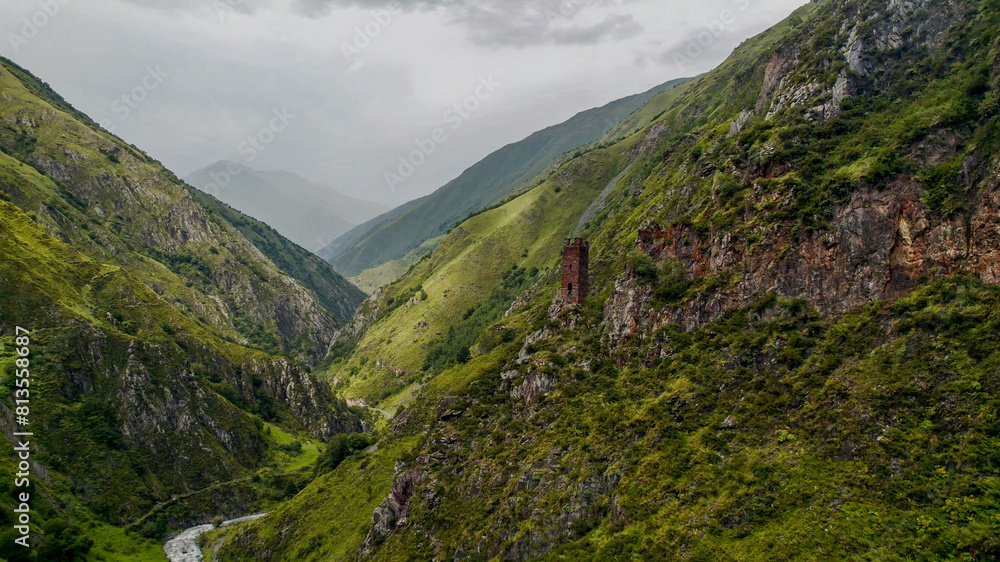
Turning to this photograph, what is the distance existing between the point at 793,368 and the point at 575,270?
131 feet

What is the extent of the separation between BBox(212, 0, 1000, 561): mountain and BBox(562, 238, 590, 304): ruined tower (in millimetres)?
3091

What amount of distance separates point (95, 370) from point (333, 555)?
99.1m

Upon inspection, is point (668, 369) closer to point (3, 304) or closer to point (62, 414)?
point (62, 414)

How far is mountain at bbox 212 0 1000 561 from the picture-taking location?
1422 inches

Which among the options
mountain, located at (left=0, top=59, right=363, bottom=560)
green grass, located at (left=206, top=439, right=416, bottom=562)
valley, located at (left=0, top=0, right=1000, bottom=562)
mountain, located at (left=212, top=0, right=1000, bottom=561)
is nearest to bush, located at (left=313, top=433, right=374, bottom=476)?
green grass, located at (left=206, top=439, right=416, bottom=562)

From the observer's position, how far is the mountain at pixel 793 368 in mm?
36125

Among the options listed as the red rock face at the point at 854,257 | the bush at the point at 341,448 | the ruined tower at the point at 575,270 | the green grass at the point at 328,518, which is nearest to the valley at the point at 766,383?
the red rock face at the point at 854,257

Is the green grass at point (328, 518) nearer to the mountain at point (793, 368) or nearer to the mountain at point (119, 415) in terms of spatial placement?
the mountain at point (793, 368)

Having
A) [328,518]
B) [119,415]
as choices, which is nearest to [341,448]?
[328,518]

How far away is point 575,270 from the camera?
273ft

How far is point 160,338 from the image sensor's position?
161000 millimetres

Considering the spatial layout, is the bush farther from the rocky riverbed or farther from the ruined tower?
the ruined tower

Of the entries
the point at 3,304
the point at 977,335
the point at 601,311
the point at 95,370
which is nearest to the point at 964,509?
the point at 977,335

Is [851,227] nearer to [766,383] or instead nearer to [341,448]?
[766,383]
